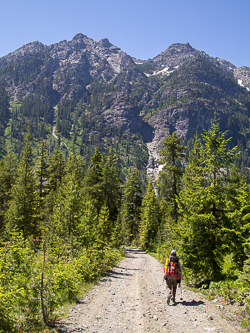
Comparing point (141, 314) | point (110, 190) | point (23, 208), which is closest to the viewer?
point (141, 314)

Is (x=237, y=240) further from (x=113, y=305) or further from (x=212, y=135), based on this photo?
(x=113, y=305)

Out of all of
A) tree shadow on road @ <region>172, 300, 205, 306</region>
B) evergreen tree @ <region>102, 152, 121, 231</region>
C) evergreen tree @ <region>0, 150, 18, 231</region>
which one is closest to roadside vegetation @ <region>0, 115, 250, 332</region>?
evergreen tree @ <region>102, 152, 121, 231</region>

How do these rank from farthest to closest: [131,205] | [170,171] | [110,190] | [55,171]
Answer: [131,205], [55,171], [110,190], [170,171]

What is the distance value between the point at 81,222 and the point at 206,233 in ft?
29.1

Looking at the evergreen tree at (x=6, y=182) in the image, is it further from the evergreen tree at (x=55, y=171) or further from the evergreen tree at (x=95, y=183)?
the evergreen tree at (x=95, y=183)

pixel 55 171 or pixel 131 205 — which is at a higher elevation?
pixel 55 171

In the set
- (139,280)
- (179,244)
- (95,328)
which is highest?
(179,244)

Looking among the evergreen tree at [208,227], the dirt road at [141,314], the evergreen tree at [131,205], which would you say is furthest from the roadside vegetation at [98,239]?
the evergreen tree at [131,205]

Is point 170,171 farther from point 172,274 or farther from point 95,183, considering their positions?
point 172,274

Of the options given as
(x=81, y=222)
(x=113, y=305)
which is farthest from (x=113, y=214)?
(x=113, y=305)

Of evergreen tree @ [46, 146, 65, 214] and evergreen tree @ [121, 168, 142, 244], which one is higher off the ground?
evergreen tree @ [46, 146, 65, 214]

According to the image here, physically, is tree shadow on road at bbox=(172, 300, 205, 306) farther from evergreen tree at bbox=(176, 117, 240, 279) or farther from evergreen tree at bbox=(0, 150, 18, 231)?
evergreen tree at bbox=(0, 150, 18, 231)

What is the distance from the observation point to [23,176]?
27406 millimetres

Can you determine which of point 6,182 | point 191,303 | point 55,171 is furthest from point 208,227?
point 6,182
